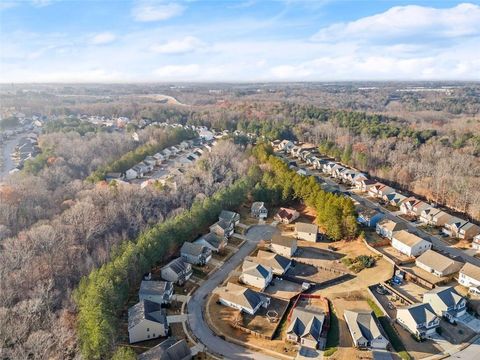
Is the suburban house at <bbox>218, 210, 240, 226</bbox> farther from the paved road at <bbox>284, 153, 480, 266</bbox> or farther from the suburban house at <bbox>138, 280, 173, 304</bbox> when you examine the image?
the paved road at <bbox>284, 153, 480, 266</bbox>

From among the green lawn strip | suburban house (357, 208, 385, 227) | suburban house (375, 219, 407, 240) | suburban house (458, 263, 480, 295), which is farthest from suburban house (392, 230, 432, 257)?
the green lawn strip

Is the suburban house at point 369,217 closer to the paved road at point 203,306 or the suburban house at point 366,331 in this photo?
the paved road at point 203,306

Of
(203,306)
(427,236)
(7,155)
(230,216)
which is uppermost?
(7,155)

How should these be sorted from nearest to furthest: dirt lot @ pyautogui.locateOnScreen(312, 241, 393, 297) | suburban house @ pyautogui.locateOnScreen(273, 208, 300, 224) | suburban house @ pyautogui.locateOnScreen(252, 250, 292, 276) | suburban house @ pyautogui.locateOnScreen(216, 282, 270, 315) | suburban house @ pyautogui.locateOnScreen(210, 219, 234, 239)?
suburban house @ pyautogui.locateOnScreen(216, 282, 270, 315), dirt lot @ pyautogui.locateOnScreen(312, 241, 393, 297), suburban house @ pyautogui.locateOnScreen(252, 250, 292, 276), suburban house @ pyautogui.locateOnScreen(210, 219, 234, 239), suburban house @ pyautogui.locateOnScreen(273, 208, 300, 224)

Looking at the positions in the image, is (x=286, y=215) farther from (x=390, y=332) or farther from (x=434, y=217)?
(x=390, y=332)

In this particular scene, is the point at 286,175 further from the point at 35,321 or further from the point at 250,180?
the point at 35,321

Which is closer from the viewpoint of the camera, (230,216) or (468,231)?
(468,231)

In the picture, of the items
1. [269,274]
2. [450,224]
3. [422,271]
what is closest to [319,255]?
[269,274]

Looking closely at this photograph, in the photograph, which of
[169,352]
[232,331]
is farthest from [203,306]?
[169,352]
